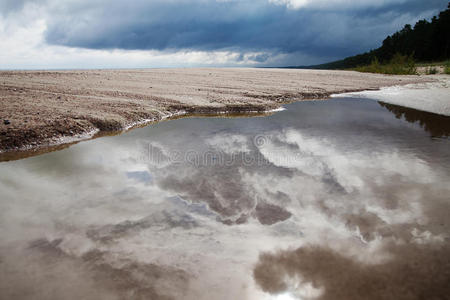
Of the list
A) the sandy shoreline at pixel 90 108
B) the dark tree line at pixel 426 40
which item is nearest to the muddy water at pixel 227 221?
the sandy shoreline at pixel 90 108

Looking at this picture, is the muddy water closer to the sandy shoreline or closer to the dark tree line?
the sandy shoreline

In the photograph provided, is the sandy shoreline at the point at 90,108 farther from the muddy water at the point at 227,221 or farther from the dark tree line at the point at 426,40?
the dark tree line at the point at 426,40

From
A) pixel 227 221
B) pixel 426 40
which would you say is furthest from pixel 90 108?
pixel 426 40

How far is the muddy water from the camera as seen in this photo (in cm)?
162

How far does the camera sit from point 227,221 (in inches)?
88.0

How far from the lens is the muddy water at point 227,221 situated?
5.32 ft

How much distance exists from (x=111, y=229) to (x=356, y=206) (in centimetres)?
200

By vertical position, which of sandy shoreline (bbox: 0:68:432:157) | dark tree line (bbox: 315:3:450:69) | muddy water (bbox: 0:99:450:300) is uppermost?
dark tree line (bbox: 315:3:450:69)

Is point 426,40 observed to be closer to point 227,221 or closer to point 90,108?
point 90,108

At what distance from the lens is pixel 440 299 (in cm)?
151

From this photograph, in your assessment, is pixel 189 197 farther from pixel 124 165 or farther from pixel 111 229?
pixel 124 165

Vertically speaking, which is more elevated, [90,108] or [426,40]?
[426,40]

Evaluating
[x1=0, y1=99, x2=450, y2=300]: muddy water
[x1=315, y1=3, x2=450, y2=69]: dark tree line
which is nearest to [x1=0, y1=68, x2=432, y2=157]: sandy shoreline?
[x1=0, y1=99, x2=450, y2=300]: muddy water

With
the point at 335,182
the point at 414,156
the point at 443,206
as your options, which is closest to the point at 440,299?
the point at 443,206
